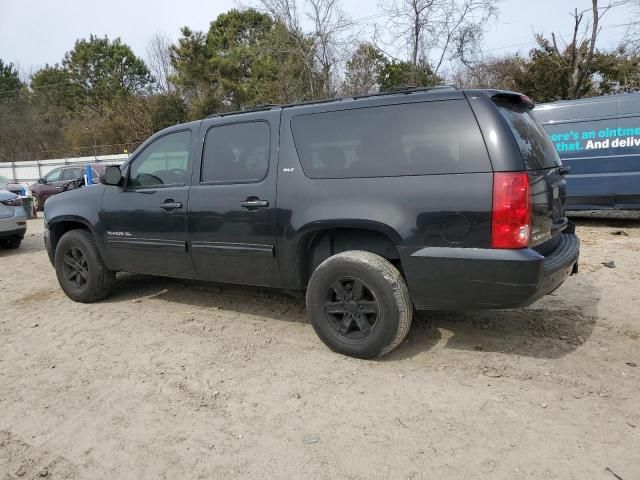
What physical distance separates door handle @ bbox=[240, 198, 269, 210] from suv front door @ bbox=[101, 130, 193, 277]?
28.0 inches

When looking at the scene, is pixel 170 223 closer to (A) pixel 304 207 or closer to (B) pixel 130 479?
(A) pixel 304 207

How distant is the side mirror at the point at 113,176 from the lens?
190 inches

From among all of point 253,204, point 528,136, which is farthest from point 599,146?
point 253,204

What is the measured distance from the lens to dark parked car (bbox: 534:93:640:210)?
327 inches

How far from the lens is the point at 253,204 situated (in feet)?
13.1

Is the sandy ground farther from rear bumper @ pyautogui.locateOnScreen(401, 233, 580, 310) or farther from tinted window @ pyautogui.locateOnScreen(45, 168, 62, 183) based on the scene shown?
tinted window @ pyautogui.locateOnScreen(45, 168, 62, 183)

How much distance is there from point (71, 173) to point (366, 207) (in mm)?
16709

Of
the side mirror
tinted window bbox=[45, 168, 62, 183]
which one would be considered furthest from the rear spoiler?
tinted window bbox=[45, 168, 62, 183]

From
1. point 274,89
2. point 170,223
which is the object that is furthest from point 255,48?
point 170,223

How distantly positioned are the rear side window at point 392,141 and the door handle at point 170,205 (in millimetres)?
1314

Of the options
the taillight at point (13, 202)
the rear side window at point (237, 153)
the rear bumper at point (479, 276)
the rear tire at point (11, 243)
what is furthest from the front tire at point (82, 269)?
the rear tire at point (11, 243)

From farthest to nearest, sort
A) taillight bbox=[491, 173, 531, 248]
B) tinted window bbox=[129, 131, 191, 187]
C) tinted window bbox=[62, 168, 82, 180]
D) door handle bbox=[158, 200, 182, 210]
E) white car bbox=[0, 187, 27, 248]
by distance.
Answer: tinted window bbox=[62, 168, 82, 180] → white car bbox=[0, 187, 27, 248] → tinted window bbox=[129, 131, 191, 187] → door handle bbox=[158, 200, 182, 210] → taillight bbox=[491, 173, 531, 248]

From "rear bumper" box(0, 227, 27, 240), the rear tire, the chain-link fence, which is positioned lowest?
the rear tire

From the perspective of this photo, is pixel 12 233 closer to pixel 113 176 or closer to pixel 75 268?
pixel 75 268
